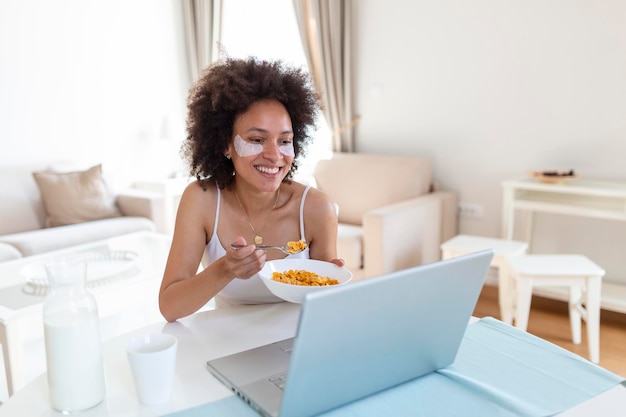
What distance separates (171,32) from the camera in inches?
183

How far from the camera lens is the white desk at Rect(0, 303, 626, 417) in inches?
32.5

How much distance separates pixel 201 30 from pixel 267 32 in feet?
1.90

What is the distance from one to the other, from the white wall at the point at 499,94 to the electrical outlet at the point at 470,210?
0.03 meters

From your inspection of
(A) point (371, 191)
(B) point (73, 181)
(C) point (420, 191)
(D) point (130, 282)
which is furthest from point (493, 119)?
(B) point (73, 181)

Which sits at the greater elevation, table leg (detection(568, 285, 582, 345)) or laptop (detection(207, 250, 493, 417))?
laptop (detection(207, 250, 493, 417))

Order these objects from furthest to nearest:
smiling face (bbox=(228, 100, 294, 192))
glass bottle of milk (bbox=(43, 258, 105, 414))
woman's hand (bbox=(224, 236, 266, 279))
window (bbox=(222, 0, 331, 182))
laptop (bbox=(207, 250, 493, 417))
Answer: window (bbox=(222, 0, 331, 182))
smiling face (bbox=(228, 100, 294, 192))
woman's hand (bbox=(224, 236, 266, 279))
glass bottle of milk (bbox=(43, 258, 105, 414))
laptop (bbox=(207, 250, 493, 417))

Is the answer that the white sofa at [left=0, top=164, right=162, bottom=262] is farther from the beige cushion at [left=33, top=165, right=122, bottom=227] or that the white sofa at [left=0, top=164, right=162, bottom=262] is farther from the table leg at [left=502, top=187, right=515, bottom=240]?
the table leg at [left=502, top=187, right=515, bottom=240]

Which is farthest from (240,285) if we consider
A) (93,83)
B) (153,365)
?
(93,83)

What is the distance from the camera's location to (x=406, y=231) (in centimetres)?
308

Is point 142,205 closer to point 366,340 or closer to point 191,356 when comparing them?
point 191,356

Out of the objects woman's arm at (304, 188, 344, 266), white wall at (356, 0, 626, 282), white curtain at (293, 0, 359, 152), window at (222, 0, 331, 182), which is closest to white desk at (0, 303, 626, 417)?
woman's arm at (304, 188, 344, 266)

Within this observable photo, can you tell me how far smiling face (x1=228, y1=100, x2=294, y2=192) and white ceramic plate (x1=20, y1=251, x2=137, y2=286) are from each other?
1.16 m

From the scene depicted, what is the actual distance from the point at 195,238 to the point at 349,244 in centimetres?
173

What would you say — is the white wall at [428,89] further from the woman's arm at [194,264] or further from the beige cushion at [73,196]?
the woman's arm at [194,264]
